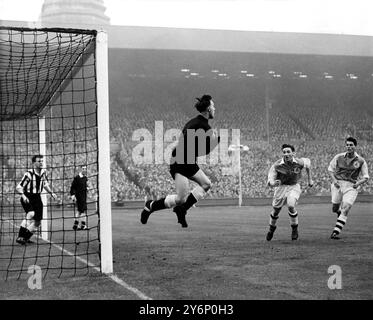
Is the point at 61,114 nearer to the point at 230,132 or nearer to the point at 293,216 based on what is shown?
the point at 293,216

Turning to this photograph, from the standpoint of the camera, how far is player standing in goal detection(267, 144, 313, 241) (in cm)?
1204

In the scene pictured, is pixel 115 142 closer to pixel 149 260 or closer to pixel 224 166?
pixel 224 166

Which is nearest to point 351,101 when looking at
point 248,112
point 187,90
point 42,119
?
point 248,112

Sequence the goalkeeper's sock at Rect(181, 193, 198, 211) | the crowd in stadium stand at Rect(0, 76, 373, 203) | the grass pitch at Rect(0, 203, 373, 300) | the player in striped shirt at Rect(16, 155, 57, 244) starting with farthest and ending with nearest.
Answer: the crowd in stadium stand at Rect(0, 76, 373, 203) → the player in striped shirt at Rect(16, 155, 57, 244) → the goalkeeper's sock at Rect(181, 193, 198, 211) → the grass pitch at Rect(0, 203, 373, 300)

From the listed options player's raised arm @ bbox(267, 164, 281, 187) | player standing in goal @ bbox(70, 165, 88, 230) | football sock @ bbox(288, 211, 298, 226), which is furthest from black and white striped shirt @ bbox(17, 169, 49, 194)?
football sock @ bbox(288, 211, 298, 226)

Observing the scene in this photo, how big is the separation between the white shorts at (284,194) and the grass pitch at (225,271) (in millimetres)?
804

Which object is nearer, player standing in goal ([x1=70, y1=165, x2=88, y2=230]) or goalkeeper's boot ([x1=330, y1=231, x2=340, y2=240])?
goalkeeper's boot ([x1=330, y1=231, x2=340, y2=240])

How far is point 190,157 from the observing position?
28.9 feet

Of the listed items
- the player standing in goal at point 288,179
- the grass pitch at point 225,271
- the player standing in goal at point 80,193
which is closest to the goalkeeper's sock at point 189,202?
the grass pitch at point 225,271

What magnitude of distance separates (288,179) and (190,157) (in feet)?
13.5

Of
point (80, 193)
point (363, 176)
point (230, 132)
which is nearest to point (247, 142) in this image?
point (230, 132)

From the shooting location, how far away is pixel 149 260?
31.1ft

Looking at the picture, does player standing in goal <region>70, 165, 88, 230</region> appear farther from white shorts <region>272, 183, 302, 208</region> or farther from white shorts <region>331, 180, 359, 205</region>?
white shorts <region>331, 180, 359, 205</region>

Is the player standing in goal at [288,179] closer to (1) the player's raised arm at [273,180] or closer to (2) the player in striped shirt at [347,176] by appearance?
(1) the player's raised arm at [273,180]
